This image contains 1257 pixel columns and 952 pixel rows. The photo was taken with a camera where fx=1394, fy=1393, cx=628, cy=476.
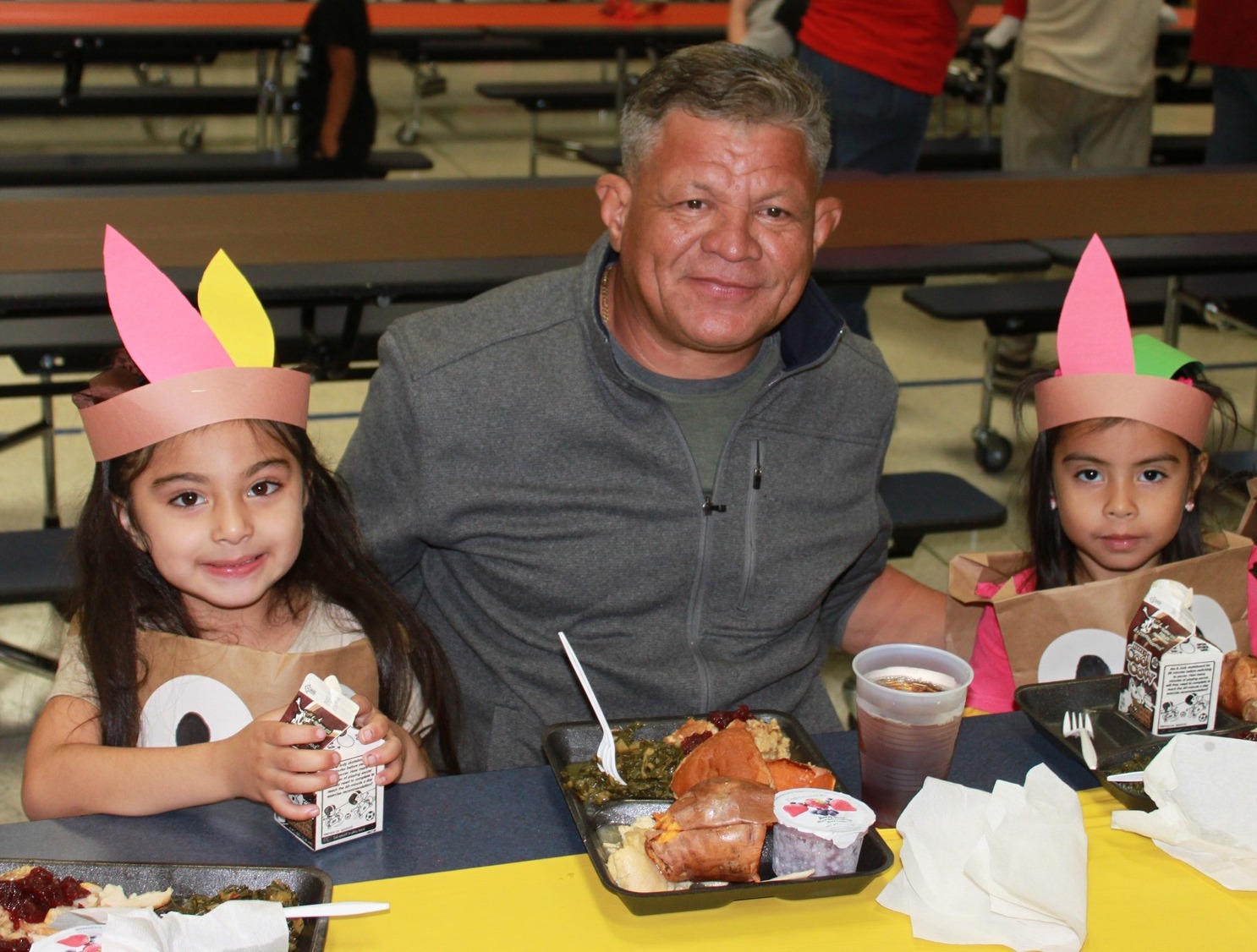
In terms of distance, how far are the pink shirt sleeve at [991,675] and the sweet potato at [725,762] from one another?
2.10 ft

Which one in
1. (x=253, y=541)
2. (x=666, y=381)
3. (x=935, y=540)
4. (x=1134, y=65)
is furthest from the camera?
(x=1134, y=65)

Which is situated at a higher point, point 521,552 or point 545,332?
point 545,332

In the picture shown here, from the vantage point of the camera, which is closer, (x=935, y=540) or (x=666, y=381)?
(x=666, y=381)

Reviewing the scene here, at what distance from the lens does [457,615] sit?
1946mm

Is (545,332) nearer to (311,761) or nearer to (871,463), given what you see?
(871,463)

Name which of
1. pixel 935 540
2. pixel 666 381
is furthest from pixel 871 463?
pixel 935 540

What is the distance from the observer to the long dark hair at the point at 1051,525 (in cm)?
196

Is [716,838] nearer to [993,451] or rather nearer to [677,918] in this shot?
[677,918]

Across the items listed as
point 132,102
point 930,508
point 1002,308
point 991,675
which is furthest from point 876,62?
point 132,102

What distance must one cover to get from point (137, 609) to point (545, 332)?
0.63 m

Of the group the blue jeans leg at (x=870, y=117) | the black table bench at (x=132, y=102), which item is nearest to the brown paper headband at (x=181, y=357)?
the blue jeans leg at (x=870, y=117)

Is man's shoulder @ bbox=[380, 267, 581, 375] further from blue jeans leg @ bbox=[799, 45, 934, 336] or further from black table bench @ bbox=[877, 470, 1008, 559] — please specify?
blue jeans leg @ bbox=[799, 45, 934, 336]

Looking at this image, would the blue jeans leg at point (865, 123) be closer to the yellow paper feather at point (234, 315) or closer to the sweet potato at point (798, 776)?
the yellow paper feather at point (234, 315)

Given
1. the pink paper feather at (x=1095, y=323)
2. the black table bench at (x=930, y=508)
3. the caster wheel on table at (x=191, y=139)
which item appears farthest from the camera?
the caster wheel on table at (x=191, y=139)
